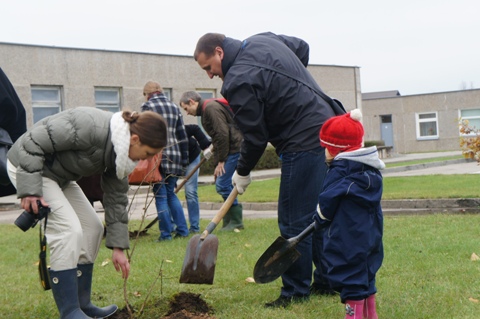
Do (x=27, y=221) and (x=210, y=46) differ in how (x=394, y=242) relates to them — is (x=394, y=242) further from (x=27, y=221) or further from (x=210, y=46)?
(x=27, y=221)

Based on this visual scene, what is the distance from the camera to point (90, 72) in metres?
26.5

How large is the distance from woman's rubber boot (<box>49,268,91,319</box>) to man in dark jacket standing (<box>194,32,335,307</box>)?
1452 mm

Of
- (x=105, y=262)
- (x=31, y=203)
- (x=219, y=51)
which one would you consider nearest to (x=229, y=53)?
(x=219, y=51)

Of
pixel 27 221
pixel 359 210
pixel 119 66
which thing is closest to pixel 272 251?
pixel 359 210

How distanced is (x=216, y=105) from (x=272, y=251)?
4280mm

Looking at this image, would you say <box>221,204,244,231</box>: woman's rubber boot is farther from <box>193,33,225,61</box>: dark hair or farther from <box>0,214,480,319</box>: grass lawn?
<box>193,33,225,61</box>: dark hair

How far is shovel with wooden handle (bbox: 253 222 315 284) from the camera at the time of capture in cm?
501

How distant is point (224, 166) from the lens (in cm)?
929

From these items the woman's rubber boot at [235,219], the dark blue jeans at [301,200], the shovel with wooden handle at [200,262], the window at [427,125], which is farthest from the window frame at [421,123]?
the shovel with wooden handle at [200,262]

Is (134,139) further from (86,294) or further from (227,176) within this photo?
(227,176)

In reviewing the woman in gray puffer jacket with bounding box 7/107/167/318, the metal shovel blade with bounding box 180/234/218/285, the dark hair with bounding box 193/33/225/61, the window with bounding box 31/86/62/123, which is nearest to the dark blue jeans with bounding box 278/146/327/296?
the metal shovel blade with bounding box 180/234/218/285

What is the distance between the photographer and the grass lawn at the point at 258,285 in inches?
190

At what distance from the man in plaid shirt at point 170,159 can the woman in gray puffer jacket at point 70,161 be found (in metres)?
4.22

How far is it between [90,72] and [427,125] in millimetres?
27826
